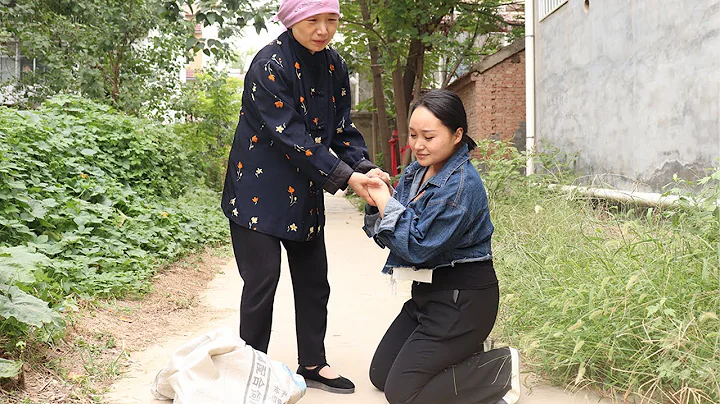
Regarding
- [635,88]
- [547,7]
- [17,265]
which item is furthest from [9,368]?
[547,7]

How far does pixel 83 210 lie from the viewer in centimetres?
632

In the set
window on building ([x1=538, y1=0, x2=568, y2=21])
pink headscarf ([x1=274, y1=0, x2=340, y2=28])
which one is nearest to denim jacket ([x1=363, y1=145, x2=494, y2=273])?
pink headscarf ([x1=274, y1=0, x2=340, y2=28])

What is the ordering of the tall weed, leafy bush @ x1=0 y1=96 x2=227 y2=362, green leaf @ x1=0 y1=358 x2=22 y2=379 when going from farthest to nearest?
leafy bush @ x1=0 y1=96 x2=227 y2=362 → green leaf @ x1=0 y1=358 x2=22 y2=379 → the tall weed

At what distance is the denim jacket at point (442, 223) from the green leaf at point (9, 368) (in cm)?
167

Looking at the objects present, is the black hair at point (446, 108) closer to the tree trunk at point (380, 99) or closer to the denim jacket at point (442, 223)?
the denim jacket at point (442, 223)

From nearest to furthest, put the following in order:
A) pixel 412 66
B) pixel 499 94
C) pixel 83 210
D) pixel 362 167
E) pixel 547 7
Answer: pixel 362 167
pixel 83 210
pixel 547 7
pixel 499 94
pixel 412 66

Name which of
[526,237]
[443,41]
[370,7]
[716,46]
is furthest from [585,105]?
[370,7]

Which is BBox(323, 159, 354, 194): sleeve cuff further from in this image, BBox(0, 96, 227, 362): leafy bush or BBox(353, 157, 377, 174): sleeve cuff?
BBox(0, 96, 227, 362): leafy bush

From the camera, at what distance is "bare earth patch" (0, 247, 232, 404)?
3.42 m

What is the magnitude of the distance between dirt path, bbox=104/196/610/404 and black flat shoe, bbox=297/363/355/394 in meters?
0.04

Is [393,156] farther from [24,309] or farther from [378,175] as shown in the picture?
[24,309]

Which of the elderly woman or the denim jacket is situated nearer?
the denim jacket

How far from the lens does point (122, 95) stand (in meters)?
12.8

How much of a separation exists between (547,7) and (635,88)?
3611 millimetres
